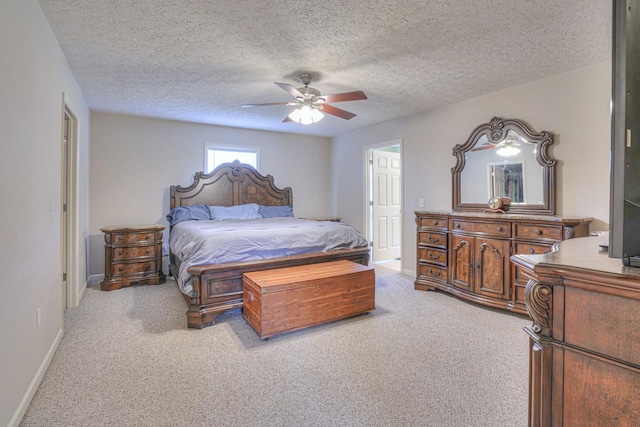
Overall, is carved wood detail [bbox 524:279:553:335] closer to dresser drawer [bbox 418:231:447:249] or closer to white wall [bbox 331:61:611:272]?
white wall [bbox 331:61:611:272]

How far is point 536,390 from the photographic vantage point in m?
1.03

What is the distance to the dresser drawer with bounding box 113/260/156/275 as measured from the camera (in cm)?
432

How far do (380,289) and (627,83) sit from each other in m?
3.60

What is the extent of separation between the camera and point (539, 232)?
10.4 ft

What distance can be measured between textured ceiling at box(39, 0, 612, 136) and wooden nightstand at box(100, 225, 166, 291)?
5.73ft

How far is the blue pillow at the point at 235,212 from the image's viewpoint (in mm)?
5172

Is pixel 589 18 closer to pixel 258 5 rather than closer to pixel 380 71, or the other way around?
pixel 380 71

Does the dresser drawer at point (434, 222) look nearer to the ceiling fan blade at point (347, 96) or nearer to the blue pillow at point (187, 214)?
the ceiling fan blade at point (347, 96)

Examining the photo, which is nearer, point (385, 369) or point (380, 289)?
point (385, 369)

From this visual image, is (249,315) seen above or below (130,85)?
below

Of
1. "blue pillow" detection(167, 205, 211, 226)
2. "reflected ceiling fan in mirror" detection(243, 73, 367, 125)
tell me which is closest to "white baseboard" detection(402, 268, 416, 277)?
"reflected ceiling fan in mirror" detection(243, 73, 367, 125)

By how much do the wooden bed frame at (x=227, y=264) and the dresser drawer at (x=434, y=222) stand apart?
2.83ft

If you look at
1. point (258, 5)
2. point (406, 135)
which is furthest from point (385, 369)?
point (406, 135)

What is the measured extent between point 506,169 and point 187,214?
14.5ft
